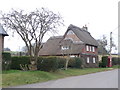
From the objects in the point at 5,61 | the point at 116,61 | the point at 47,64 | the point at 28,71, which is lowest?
the point at 116,61

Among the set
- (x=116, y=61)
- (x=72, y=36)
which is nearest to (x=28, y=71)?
(x=72, y=36)

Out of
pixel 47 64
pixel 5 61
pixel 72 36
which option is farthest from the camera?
pixel 72 36

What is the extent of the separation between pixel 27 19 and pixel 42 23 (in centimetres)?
193

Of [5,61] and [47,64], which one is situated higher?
[5,61]

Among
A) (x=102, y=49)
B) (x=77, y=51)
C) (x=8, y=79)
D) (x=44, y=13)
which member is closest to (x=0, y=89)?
(x=8, y=79)

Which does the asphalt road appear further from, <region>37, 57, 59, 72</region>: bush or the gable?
the gable

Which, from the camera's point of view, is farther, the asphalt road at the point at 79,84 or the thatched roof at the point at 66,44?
the thatched roof at the point at 66,44

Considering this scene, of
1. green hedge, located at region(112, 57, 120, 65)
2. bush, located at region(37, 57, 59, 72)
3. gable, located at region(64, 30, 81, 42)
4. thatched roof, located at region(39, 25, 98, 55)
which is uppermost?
gable, located at region(64, 30, 81, 42)

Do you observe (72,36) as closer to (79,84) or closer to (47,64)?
(47,64)

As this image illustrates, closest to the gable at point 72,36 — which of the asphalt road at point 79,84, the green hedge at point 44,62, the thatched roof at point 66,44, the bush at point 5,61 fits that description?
Answer: the thatched roof at point 66,44

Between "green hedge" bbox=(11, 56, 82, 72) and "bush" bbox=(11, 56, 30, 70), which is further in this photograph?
"bush" bbox=(11, 56, 30, 70)

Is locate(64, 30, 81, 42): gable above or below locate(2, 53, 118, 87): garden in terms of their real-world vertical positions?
above

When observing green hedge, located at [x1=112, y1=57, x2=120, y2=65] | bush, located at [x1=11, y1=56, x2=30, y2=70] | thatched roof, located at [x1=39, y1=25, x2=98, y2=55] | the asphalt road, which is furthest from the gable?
the asphalt road

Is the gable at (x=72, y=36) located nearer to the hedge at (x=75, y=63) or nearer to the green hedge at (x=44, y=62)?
the hedge at (x=75, y=63)
